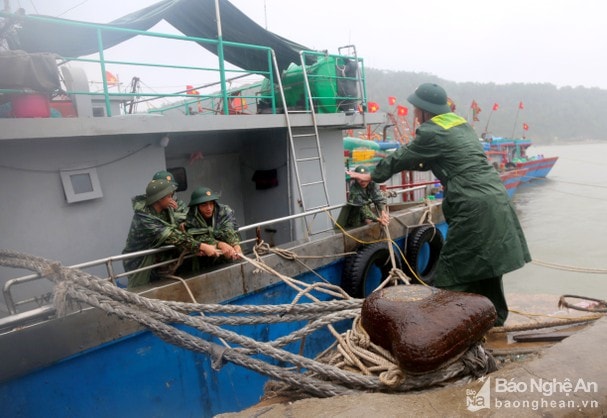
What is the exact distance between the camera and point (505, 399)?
1593 millimetres

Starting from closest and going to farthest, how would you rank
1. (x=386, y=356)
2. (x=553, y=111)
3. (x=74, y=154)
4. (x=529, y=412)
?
1. (x=529, y=412)
2. (x=386, y=356)
3. (x=74, y=154)
4. (x=553, y=111)

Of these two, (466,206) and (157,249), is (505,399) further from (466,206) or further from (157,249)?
(157,249)

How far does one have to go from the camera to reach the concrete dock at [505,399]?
1538 mm

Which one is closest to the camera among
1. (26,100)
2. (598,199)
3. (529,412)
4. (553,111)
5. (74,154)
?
(529,412)

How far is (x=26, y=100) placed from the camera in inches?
161

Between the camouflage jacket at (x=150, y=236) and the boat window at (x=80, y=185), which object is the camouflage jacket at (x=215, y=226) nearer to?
the camouflage jacket at (x=150, y=236)

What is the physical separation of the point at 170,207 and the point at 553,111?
321ft

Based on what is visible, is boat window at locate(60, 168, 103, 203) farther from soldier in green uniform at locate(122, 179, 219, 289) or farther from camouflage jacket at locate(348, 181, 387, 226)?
camouflage jacket at locate(348, 181, 387, 226)

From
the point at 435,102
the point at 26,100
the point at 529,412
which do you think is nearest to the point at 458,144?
the point at 435,102

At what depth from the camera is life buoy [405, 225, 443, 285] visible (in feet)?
22.1

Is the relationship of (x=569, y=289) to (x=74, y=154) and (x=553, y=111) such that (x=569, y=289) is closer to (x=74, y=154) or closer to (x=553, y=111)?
(x=74, y=154)

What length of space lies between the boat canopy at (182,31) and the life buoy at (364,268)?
11.5ft

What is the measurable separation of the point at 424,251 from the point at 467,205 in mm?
4280

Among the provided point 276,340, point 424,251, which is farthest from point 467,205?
point 424,251
